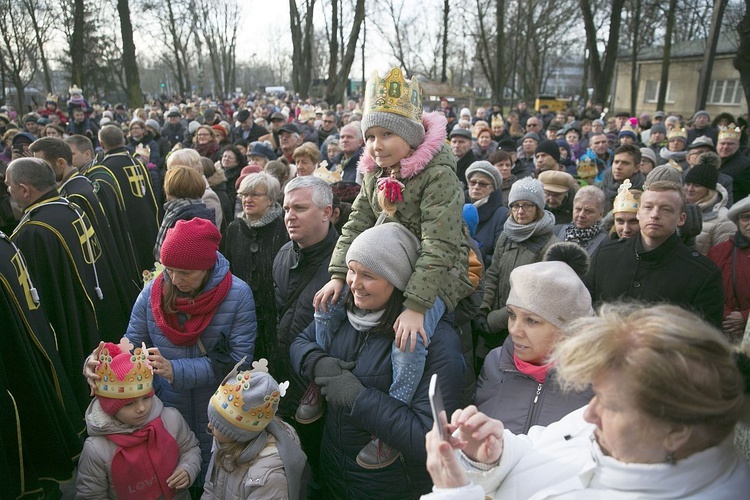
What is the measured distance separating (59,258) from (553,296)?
3.62 meters

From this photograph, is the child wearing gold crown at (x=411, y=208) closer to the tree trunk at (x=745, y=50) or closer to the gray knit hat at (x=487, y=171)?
the gray knit hat at (x=487, y=171)

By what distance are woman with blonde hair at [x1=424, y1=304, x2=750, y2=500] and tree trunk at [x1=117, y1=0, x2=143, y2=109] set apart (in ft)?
78.5

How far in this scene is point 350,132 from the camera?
22.2ft

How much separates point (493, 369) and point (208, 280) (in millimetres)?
1725

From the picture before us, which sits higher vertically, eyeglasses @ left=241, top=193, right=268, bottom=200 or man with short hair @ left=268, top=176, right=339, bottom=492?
eyeglasses @ left=241, top=193, right=268, bottom=200

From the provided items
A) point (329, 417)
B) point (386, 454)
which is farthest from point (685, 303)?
point (329, 417)

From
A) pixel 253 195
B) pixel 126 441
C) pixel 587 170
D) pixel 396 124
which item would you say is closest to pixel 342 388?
pixel 126 441

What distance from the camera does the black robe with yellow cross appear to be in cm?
288

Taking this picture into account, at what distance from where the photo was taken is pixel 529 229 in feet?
12.9

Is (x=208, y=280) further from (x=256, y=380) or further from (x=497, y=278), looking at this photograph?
(x=497, y=278)

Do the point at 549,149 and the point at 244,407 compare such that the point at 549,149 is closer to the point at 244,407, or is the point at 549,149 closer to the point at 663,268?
the point at 663,268

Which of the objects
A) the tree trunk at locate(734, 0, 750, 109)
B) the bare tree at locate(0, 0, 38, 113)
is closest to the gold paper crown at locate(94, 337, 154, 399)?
the tree trunk at locate(734, 0, 750, 109)

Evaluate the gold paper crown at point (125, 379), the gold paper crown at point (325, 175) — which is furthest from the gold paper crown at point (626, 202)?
the gold paper crown at point (125, 379)

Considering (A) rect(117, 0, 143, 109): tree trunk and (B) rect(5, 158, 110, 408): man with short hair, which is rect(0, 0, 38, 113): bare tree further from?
(B) rect(5, 158, 110, 408): man with short hair
